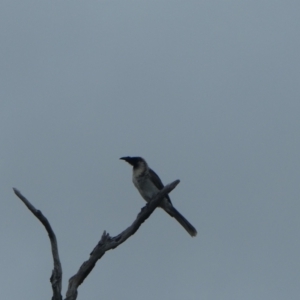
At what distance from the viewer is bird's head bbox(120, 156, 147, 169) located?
1738cm

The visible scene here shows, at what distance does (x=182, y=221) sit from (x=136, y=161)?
174cm

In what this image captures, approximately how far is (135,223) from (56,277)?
1644 mm

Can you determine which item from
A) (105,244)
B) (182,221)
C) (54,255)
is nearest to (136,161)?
(182,221)

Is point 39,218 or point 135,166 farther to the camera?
point 135,166

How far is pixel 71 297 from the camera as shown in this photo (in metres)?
12.1

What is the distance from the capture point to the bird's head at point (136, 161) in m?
17.4

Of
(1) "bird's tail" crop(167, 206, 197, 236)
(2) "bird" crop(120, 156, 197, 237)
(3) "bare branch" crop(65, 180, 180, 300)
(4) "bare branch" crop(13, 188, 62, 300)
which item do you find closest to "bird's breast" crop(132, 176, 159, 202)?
(2) "bird" crop(120, 156, 197, 237)

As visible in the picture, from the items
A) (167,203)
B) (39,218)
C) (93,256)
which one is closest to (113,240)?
(93,256)

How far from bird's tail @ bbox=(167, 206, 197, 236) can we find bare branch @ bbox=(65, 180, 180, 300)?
381cm

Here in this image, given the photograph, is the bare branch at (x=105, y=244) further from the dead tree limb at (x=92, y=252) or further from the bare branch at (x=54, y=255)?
the bare branch at (x=54, y=255)

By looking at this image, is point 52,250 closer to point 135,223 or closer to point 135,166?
point 135,223

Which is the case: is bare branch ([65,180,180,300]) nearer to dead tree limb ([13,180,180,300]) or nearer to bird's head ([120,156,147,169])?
dead tree limb ([13,180,180,300])

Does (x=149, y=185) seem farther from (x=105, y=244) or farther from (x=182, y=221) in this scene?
(x=105, y=244)

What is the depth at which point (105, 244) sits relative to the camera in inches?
494
